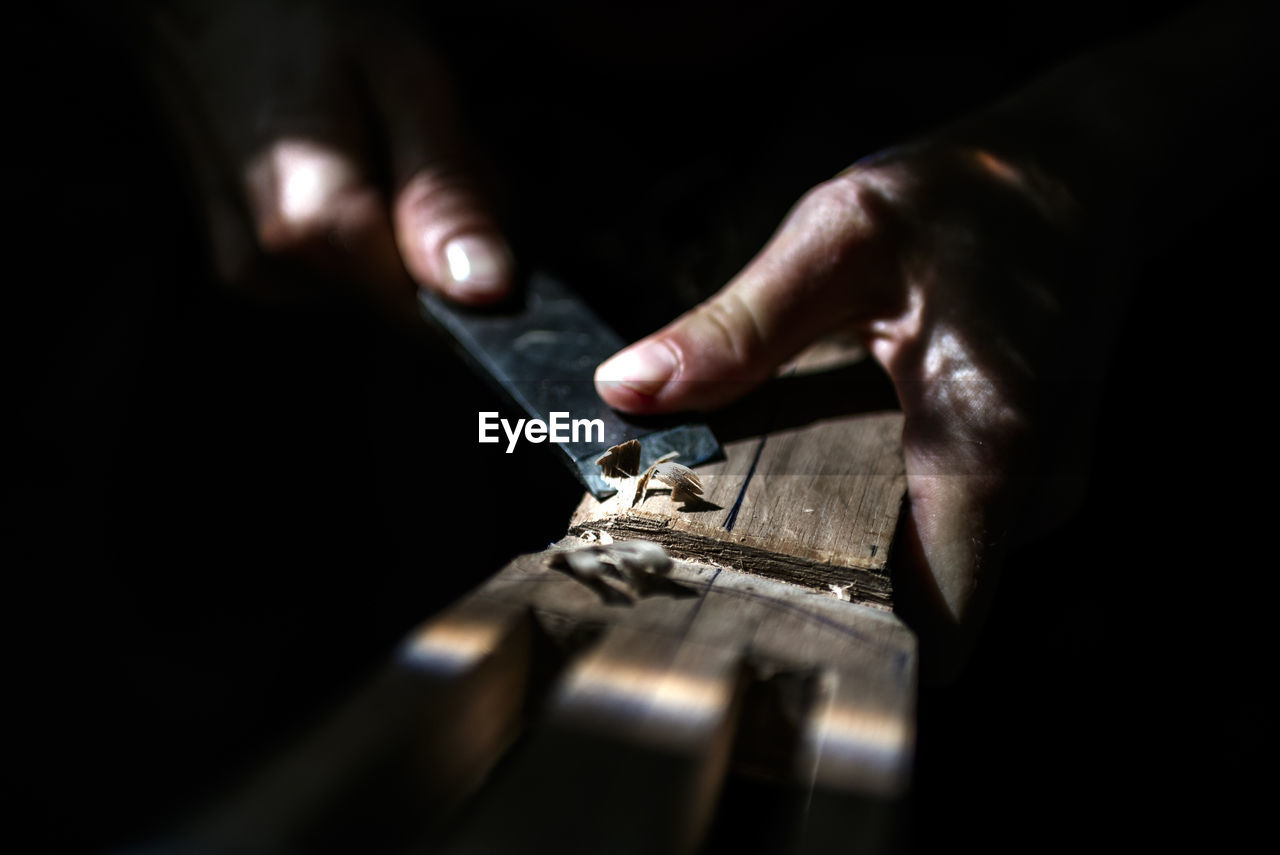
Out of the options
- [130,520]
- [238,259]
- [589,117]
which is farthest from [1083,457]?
[130,520]

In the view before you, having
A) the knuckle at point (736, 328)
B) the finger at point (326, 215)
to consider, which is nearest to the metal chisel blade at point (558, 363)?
the knuckle at point (736, 328)

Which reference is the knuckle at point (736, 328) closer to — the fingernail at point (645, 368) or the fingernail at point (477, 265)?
the fingernail at point (645, 368)

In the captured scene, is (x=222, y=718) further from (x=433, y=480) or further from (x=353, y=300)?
(x=353, y=300)

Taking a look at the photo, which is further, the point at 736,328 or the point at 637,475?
the point at 736,328

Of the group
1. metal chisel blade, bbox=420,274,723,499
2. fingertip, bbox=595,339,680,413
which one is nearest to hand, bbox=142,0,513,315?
metal chisel blade, bbox=420,274,723,499

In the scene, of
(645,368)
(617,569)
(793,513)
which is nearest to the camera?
(617,569)

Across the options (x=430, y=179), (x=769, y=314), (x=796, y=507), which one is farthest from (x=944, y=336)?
(x=430, y=179)

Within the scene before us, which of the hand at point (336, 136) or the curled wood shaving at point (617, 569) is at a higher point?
the hand at point (336, 136)

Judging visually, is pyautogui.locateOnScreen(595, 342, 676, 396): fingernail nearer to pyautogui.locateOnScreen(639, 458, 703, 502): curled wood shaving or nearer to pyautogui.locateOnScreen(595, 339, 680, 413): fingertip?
pyautogui.locateOnScreen(595, 339, 680, 413): fingertip

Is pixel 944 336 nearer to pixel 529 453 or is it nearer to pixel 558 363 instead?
pixel 558 363
